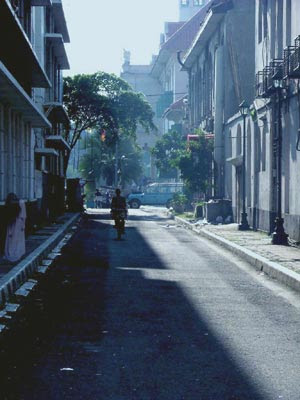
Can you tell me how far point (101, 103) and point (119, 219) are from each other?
28.6m

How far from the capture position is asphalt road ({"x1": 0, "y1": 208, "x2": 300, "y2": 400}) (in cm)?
570

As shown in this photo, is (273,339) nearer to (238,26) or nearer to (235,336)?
(235,336)

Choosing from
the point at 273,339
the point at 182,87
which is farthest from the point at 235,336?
the point at 182,87

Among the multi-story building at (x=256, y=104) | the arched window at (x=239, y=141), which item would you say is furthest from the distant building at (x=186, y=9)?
the arched window at (x=239, y=141)

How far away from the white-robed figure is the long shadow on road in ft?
9.22

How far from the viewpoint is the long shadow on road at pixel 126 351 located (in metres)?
5.60

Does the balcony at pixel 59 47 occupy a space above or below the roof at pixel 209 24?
below

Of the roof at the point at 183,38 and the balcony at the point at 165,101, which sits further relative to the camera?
the balcony at the point at 165,101

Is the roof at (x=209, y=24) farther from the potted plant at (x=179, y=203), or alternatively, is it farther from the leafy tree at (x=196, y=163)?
the potted plant at (x=179, y=203)

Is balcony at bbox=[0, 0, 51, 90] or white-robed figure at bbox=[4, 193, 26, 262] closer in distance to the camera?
white-robed figure at bbox=[4, 193, 26, 262]

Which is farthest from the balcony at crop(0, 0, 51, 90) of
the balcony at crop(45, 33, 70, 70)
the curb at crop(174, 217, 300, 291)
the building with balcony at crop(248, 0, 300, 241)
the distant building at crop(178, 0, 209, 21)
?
the distant building at crop(178, 0, 209, 21)

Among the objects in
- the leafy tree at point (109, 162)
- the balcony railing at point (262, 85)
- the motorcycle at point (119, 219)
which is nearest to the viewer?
the balcony railing at point (262, 85)

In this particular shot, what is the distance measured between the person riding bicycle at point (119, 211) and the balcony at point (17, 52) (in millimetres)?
4806

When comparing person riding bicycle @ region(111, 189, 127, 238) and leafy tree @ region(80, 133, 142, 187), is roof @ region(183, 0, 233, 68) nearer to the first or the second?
person riding bicycle @ region(111, 189, 127, 238)
